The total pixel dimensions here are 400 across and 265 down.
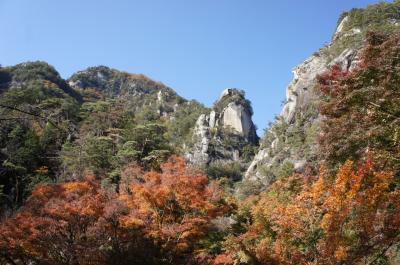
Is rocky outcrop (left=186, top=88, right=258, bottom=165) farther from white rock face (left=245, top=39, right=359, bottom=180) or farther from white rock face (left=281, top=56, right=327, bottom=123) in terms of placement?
white rock face (left=281, top=56, right=327, bottom=123)

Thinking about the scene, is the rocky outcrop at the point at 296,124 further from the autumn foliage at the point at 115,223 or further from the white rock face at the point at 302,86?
the autumn foliage at the point at 115,223

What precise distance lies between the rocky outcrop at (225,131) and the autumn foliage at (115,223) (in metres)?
46.8

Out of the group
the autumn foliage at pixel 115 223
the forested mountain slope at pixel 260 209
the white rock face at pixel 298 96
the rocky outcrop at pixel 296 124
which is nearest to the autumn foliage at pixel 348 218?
the forested mountain slope at pixel 260 209

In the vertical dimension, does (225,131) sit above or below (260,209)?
above

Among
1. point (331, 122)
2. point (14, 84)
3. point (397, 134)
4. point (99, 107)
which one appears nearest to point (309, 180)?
point (331, 122)

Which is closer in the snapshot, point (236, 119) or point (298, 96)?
point (298, 96)

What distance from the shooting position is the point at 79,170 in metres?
26.3

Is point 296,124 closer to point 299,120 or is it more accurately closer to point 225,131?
point 299,120

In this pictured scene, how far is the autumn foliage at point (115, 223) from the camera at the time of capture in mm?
11484

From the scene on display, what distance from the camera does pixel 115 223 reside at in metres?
12.6

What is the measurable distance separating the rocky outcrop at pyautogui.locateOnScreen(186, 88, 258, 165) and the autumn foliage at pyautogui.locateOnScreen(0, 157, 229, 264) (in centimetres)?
4680

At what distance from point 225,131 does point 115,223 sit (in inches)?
2160

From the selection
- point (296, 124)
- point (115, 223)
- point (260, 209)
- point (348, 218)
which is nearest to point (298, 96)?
point (296, 124)

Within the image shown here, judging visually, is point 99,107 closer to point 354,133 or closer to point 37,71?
point 354,133
